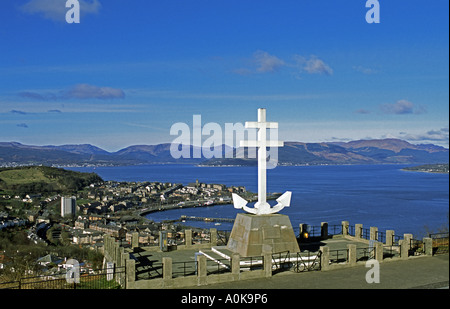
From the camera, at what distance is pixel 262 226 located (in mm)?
17156

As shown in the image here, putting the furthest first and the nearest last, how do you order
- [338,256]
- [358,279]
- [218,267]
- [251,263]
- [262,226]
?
[338,256]
[262,226]
[218,267]
[251,263]
[358,279]

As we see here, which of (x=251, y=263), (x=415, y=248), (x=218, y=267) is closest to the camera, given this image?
(x=251, y=263)

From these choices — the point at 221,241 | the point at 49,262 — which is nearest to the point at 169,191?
the point at 49,262

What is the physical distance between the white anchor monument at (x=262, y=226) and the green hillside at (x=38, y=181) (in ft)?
330

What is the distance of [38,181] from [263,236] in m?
116

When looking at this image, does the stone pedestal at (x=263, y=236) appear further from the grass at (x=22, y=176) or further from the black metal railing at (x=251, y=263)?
the grass at (x=22, y=176)

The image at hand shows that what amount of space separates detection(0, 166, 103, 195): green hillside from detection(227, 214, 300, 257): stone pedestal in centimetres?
10071

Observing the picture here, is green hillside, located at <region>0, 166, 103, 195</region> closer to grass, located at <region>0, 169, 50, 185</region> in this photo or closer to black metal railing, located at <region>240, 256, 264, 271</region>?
grass, located at <region>0, 169, 50, 185</region>

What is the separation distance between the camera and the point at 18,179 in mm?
117000

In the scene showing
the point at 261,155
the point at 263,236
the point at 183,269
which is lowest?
the point at 183,269

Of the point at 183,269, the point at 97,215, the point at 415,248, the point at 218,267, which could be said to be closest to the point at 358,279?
the point at 218,267

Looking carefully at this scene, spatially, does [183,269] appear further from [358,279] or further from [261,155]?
[358,279]

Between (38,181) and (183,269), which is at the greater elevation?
(183,269)

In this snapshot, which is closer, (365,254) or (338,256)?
(338,256)
